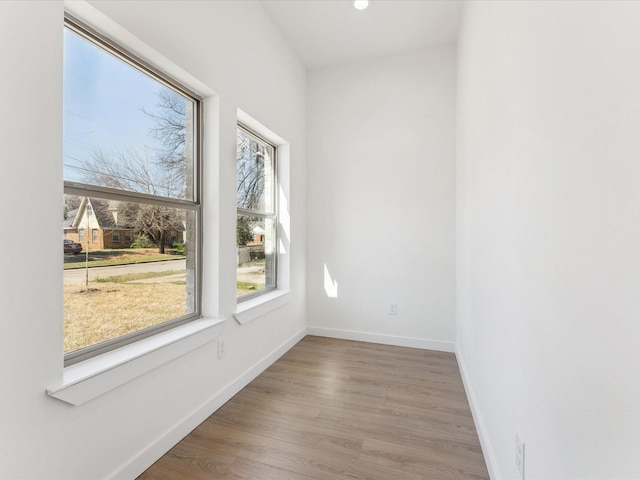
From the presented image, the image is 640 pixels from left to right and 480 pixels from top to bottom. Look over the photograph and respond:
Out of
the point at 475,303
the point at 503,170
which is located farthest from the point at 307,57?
the point at 475,303

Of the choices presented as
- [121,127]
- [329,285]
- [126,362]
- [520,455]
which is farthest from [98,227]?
[329,285]

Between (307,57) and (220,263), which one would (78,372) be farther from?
(307,57)

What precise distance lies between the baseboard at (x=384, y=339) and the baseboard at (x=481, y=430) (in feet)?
1.94

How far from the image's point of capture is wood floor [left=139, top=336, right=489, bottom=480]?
1.51 meters

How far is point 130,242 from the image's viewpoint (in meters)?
1.60

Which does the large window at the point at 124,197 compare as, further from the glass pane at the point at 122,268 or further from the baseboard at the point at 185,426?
the baseboard at the point at 185,426

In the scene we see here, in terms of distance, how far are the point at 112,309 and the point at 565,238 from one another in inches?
72.2

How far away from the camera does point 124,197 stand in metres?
1.52

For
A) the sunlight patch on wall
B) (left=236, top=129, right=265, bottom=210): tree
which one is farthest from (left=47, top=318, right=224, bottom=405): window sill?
the sunlight patch on wall

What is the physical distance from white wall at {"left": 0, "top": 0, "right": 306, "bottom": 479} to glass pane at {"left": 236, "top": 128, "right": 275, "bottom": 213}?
31 cm

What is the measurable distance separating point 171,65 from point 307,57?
2.06m

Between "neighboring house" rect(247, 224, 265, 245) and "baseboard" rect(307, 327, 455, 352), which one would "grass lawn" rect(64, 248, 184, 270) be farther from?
"baseboard" rect(307, 327, 455, 352)

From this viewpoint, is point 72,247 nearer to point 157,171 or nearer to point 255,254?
point 157,171

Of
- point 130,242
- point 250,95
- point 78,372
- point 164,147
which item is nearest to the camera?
point 78,372
